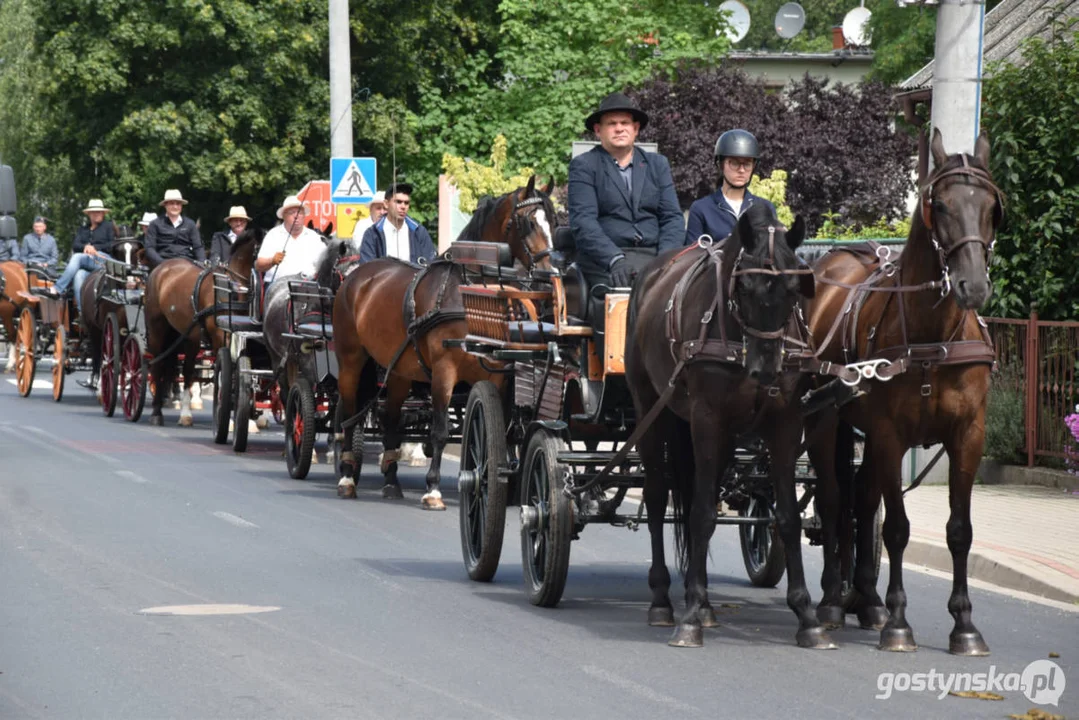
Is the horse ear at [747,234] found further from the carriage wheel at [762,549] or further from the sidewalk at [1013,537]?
the sidewalk at [1013,537]

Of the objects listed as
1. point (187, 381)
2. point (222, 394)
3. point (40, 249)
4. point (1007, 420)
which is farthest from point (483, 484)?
point (40, 249)

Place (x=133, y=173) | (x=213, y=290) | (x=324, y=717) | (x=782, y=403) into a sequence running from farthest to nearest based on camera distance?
1. (x=133, y=173)
2. (x=213, y=290)
3. (x=782, y=403)
4. (x=324, y=717)

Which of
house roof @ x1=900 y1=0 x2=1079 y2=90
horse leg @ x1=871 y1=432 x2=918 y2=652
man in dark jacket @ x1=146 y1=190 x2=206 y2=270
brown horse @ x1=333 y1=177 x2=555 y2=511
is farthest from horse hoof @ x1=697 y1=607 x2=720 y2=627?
man in dark jacket @ x1=146 y1=190 x2=206 y2=270

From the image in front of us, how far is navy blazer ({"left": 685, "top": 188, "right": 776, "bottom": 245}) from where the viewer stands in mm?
9766

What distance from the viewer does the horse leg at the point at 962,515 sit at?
328 inches

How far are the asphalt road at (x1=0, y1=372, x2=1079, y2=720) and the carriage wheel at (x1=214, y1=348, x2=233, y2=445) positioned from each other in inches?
199

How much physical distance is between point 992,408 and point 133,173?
1056 inches

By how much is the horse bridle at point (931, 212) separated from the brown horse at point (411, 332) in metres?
4.68

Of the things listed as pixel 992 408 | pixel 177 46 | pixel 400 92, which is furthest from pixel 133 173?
pixel 992 408

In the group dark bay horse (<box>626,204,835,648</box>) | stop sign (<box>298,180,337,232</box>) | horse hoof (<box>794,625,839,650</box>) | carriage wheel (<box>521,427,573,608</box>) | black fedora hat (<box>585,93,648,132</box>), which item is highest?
stop sign (<box>298,180,337,232</box>)

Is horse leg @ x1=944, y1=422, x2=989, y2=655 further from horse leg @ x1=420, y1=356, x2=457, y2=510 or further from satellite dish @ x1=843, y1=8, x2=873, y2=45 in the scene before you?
satellite dish @ x1=843, y1=8, x2=873, y2=45

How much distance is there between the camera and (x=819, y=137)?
120 feet

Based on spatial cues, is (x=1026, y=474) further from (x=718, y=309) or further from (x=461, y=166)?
(x=461, y=166)

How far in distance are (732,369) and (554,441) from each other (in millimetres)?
1555
